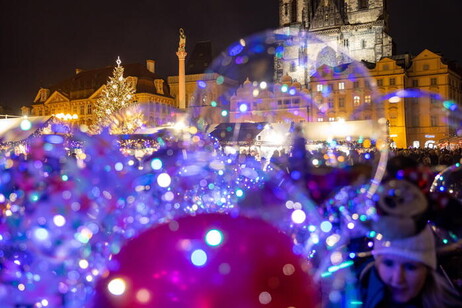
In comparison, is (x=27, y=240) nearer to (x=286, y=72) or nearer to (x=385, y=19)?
(x=286, y=72)

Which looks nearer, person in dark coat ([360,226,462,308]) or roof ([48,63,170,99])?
person in dark coat ([360,226,462,308])

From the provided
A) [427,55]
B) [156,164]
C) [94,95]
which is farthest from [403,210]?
[94,95]

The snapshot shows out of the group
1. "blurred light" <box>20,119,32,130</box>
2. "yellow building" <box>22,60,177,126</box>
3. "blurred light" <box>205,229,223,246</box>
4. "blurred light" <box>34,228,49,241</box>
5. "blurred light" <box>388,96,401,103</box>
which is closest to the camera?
"blurred light" <box>205,229,223,246</box>

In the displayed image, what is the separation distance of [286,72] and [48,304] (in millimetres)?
65150

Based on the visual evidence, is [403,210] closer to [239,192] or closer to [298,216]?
[298,216]

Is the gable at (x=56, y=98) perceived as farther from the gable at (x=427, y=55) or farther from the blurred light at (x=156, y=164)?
the blurred light at (x=156, y=164)

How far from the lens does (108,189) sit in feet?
16.6

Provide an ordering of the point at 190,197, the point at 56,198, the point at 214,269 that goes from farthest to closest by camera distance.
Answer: the point at 190,197 < the point at 56,198 < the point at 214,269

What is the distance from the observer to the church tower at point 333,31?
6253cm

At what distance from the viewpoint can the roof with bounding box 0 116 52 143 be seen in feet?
67.9

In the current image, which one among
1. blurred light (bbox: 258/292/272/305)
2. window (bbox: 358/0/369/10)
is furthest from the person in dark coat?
window (bbox: 358/0/369/10)

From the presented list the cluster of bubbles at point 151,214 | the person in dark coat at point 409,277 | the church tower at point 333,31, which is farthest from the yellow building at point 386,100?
the person in dark coat at point 409,277

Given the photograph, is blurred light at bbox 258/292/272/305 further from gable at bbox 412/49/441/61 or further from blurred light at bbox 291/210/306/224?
gable at bbox 412/49/441/61

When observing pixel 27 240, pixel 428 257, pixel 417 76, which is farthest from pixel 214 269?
pixel 417 76
